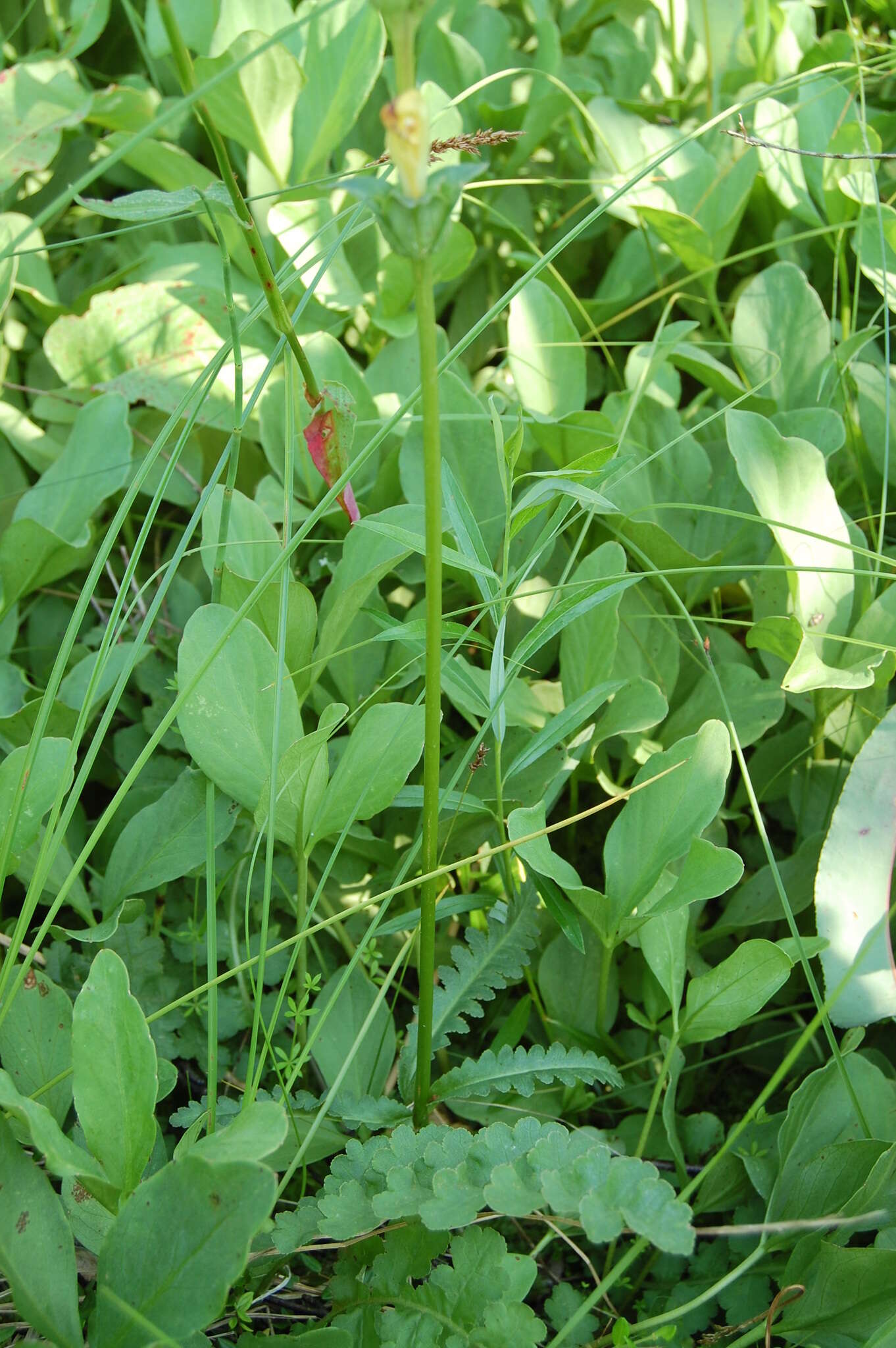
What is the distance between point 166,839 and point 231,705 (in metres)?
0.13

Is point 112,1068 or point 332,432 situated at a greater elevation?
point 332,432

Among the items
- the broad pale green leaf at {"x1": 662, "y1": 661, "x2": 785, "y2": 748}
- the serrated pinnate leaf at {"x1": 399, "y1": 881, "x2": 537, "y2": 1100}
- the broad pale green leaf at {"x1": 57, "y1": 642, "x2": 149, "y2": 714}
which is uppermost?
the broad pale green leaf at {"x1": 57, "y1": 642, "x2": 149, "y2": 714}

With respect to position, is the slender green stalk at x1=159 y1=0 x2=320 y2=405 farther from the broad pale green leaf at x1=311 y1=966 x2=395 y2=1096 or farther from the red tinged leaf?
the broad pale green leaf at x1=311 y1=966 x2=395 y2=1096

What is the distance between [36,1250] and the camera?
0.52 m

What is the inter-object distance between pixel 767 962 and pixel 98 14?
47.0 inches

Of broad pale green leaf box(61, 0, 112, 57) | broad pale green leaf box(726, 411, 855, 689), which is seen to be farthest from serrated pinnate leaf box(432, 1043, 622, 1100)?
broad pale green leaf box(61, 0, 112, 57)

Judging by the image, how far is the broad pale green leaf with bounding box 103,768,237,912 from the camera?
2.32 feet

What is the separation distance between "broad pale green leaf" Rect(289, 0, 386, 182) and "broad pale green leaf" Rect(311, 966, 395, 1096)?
0.76 m

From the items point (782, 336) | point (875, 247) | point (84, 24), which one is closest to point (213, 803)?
point (782, 336)

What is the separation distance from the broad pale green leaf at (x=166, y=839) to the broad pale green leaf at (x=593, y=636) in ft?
0.85

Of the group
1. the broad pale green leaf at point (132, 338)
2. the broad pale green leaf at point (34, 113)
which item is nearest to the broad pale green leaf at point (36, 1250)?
the broad pale green leaf at point (132, 338)

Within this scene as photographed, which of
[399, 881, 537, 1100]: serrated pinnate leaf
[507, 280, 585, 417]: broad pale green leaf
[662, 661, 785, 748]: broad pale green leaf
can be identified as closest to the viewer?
[399, 881, 537, 1100]: serrated pinnate leaf

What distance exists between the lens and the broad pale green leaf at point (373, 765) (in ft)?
2.13

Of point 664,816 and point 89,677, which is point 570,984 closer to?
point 664,816
